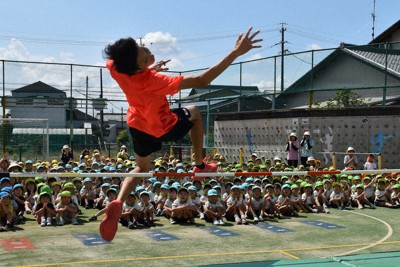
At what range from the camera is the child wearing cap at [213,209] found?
1036cm

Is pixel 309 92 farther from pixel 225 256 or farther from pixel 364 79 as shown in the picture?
pixel 225 256

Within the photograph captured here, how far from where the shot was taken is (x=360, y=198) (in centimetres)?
1278

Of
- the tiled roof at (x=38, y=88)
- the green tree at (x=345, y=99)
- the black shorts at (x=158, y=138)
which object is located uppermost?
the tiled roof at (x=38, y=88)

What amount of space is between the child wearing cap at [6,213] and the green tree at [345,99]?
13.2 metres

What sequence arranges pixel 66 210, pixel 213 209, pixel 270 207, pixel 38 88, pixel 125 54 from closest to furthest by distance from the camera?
pixel 125 54, pixel 66 210, pixel 213 209, pixel 270 207, pixel 38 88

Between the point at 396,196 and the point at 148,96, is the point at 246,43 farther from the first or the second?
the point at 396,196

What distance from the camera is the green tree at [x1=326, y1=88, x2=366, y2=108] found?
63.6 feet

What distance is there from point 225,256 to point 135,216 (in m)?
3.05

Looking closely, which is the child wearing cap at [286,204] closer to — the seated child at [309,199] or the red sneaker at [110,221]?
the seated child at [309,199]

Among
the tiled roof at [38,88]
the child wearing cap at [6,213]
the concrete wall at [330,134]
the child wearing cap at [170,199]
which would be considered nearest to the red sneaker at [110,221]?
the child wearing cap at [6,213]

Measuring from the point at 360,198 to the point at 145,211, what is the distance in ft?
19.1

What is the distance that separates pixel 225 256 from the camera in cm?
747

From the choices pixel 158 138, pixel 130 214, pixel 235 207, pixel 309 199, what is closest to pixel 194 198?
pixel 235 207

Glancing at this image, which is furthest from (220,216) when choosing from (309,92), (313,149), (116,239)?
(309,92)
